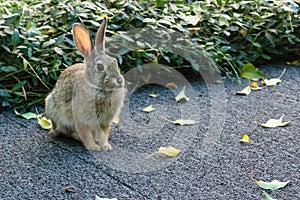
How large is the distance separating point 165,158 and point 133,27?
1503 mm

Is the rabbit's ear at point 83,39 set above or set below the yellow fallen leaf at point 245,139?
above

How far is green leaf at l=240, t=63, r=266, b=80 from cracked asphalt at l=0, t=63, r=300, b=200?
393 mm

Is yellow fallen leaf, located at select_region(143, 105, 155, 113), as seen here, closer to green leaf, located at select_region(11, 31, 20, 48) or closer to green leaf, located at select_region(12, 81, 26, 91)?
green leaf, located at select_region(12, 81, 26, 91)

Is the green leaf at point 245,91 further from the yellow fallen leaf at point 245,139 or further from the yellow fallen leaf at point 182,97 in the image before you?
the yellow fallen leaf at point 245,139

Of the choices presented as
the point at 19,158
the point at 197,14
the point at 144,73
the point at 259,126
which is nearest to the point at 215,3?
the point at 197,14

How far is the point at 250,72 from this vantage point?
4.24 m

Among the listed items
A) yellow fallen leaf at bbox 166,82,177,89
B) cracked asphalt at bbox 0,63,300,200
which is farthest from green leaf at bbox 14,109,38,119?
yellow fallen leaf at bbox 166,82,177,89

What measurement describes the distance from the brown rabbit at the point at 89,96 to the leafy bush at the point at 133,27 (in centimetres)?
67

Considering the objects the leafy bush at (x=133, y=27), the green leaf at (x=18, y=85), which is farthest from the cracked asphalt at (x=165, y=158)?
the leafy bush at (x=133, y=27)

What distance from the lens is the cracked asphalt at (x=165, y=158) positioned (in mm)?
2572

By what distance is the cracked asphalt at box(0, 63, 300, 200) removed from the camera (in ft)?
8.44

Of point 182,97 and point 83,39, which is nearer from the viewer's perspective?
point 83,39

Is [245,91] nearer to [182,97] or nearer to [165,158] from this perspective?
[182,97]

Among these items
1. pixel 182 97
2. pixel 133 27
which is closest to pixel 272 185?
pixel 182 97
